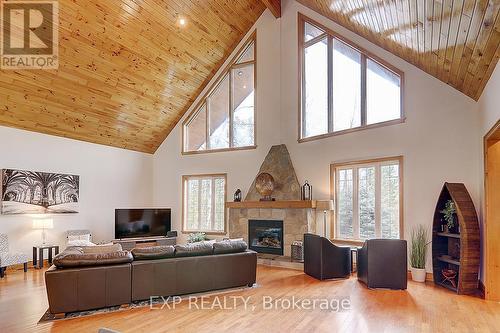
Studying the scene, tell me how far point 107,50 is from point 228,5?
9.70 ft

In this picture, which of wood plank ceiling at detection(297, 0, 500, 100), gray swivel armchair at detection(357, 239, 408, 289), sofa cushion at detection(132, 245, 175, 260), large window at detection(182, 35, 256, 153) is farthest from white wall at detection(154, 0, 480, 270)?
sofa cushion at detection(132, 245, 175, 260)

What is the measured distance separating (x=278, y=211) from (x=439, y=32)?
4.97m

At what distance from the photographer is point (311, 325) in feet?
12.9

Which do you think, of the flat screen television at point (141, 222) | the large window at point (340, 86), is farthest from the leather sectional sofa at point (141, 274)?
the flat screen television at point (141, 222)

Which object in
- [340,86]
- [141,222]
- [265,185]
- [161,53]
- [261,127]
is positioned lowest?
[141,222]

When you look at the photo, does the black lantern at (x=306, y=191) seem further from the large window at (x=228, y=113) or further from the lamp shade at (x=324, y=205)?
the large window at (x=228, y=113)

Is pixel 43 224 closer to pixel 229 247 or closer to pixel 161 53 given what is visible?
pixel 229 247

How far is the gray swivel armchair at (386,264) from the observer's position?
5527mm

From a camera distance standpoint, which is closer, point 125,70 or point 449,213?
point 449,213

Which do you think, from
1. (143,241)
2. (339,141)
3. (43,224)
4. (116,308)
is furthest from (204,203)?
(116,308)

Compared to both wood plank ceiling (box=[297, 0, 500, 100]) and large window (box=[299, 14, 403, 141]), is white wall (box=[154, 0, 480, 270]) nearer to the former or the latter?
large window (box=[299, 14, 403, 141])

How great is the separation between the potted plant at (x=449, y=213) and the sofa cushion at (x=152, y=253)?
4415 mm

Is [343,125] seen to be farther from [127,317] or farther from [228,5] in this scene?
[127,317]

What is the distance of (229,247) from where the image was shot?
546 centimetres
